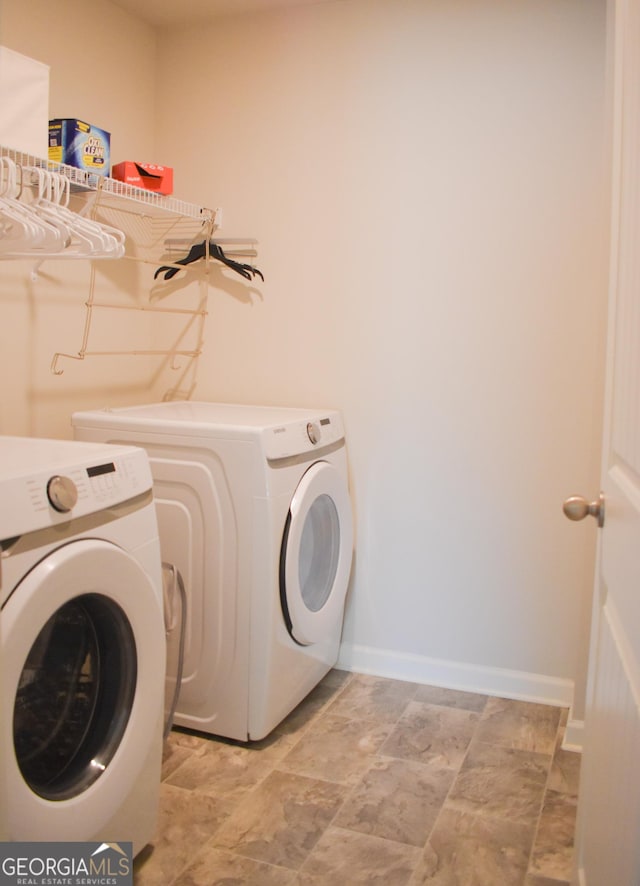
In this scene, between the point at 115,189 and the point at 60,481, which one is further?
the point at 115,189

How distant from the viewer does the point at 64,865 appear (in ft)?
4.47

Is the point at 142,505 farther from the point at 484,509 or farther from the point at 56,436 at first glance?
the point at 484,509

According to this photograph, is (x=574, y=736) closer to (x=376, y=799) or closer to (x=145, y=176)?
(x=376, y=799)

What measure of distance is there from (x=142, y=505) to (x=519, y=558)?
4.72 ft

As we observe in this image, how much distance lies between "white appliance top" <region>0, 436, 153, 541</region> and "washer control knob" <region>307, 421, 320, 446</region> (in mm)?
801

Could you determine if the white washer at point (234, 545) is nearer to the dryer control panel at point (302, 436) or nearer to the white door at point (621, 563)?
the dryer control panel at point (302, 436)

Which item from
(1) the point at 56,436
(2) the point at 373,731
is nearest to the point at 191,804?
(2) the point at 373,731

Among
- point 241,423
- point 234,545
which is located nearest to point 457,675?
point 234,545

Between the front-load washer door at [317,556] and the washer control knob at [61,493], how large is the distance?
0.92 metres

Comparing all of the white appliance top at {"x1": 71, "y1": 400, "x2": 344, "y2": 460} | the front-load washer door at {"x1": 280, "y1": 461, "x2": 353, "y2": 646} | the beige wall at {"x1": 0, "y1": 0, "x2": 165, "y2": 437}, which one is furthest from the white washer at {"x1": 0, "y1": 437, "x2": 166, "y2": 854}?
the beige wall at {"x1": 0, "y1": 0, "x2": 165, "y2": 437}

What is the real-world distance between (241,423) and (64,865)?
1.21m

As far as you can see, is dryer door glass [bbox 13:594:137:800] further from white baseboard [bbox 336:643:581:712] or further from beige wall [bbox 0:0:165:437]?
white baseboard [bbox 336:643:581:712]

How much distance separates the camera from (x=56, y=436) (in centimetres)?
256

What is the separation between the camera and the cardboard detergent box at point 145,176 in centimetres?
242
